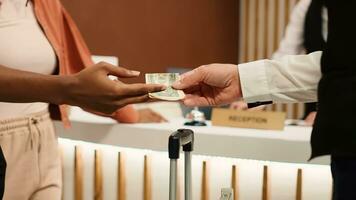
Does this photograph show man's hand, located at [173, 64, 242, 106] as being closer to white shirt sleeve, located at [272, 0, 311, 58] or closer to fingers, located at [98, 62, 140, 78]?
fingers, located at [98, 62, 140, 78]

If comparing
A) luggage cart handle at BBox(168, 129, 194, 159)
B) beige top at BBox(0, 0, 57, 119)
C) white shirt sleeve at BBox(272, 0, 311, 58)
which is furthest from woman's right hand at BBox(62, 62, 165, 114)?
white shirt sleeve at BBox(272, 0, 311, 58)

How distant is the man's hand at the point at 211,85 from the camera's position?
4.25 ft

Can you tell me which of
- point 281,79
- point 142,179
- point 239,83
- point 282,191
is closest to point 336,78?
point 281,79

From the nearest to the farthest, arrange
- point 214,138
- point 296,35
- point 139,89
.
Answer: point 139,89
point 214,138
point 296,35

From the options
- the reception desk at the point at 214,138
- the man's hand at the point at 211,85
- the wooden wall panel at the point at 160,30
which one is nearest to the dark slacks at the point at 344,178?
the man's hand at the point at 211,85

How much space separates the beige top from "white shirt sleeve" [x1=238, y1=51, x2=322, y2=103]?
2.17 feet

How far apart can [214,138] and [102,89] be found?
2.03 feet

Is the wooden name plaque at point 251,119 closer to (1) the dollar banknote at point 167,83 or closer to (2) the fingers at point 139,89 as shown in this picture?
(1) the dollar banknote at point 167,83

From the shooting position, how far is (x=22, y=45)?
5.08 feet

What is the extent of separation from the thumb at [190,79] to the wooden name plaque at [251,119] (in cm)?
53

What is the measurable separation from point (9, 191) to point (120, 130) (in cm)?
47

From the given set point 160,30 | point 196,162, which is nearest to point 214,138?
point 196,162

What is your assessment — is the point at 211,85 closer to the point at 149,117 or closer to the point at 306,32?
the point at 149,117

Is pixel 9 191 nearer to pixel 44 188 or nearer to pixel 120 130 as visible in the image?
pixel 44 188
